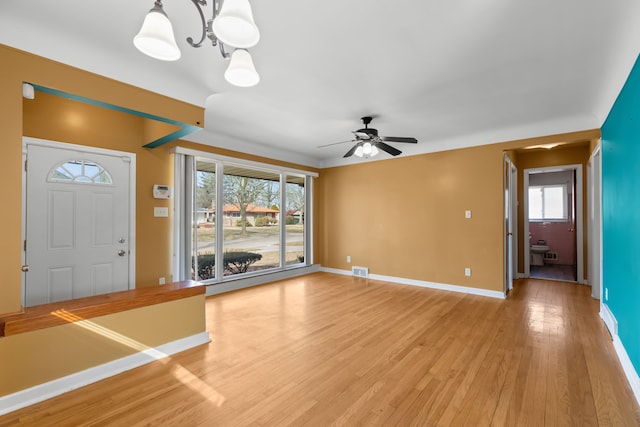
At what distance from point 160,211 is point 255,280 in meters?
2.19

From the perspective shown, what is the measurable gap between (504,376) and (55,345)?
3.46 m

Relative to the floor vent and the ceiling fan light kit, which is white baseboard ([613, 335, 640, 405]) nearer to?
the ceiling fan light kit

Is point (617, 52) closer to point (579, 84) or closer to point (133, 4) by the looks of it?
point (579, 84)

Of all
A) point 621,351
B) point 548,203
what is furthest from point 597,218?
point 548,203

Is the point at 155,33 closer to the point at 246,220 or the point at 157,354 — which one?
the point at 157,354

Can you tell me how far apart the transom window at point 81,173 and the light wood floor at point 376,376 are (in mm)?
2128

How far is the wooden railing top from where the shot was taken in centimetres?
205

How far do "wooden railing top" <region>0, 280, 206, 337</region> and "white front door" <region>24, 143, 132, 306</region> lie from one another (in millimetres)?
1011

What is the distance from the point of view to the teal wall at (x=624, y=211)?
2215 mm

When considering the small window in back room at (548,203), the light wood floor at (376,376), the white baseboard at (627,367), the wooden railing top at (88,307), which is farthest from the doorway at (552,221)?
the wooden railing top at (88,307)

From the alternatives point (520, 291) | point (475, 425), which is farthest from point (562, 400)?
point (520, 291)

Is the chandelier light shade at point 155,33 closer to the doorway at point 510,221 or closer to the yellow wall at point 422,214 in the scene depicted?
the yellow wall at point 422,214

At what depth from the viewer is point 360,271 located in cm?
634

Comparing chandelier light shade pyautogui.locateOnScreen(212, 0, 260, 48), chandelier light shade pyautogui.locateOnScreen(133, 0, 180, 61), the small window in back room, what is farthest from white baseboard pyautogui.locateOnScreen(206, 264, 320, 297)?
the small window in back room
